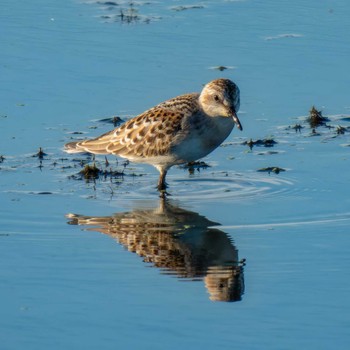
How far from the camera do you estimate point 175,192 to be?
12.8 meters

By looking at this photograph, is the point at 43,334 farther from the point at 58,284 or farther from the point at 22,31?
the point at 22,31

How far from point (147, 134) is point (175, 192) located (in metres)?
0.80

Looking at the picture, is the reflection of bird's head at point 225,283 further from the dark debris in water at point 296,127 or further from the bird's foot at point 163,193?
the dark debris in water at point 296,127

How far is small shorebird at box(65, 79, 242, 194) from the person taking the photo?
42.5 feet

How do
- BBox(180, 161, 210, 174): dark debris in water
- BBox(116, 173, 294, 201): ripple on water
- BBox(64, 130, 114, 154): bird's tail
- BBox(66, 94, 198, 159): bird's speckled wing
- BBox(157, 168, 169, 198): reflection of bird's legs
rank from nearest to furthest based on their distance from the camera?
1. BBox(116, 173, 294, 201): ripple on water
2. BBox(157, 168, 169, 198): reflection of bird's legs
3. BBox(66, 94, 198, 159): bird's speckled wing
4. BBox(64, 130, 114, 154): bird's tail
5. BBox(180, 161, 210, 174): dark debris in water

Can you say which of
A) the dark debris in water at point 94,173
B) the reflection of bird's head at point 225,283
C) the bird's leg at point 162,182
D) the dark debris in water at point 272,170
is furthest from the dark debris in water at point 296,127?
the reflection of bird's head at point 225,283

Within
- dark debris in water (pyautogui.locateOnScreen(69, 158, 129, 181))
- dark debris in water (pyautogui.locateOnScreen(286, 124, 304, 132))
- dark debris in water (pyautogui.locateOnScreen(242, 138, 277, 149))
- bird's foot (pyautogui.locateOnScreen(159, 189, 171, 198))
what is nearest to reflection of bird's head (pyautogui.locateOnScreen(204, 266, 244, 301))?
bird's foot (pyautogui.locateOnScreen(159, 189, 171, 198))

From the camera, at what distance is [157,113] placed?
13.3 metres

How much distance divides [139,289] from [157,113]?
147 inches

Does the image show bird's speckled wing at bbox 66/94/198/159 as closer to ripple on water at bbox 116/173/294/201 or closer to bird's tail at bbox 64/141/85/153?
bird's tail at bbox 64/141/85/153

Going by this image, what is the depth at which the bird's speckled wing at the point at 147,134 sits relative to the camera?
514 inches

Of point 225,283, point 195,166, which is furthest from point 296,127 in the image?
point 225,283

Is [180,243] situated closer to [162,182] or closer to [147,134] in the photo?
[162,182]

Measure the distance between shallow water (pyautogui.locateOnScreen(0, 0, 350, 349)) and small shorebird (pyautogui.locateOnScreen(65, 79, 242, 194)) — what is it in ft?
0.96
